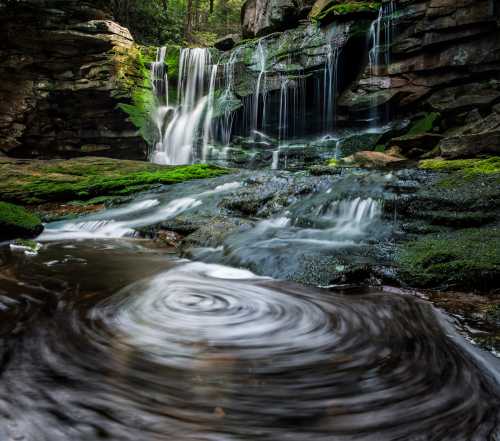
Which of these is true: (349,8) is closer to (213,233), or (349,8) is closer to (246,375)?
(213,233)

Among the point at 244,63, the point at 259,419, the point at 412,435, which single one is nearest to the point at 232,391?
the point at 259,419


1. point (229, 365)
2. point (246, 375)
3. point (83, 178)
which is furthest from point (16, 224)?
point (246, 375)

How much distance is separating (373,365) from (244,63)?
1763 cm

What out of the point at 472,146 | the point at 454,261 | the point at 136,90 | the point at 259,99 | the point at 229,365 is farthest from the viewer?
the point at 136,90

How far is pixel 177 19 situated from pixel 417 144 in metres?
23.1

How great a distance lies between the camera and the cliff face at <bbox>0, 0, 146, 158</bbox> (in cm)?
1600

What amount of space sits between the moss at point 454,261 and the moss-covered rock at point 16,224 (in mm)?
6323

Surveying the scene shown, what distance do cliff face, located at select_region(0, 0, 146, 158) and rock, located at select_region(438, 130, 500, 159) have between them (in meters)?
12.5

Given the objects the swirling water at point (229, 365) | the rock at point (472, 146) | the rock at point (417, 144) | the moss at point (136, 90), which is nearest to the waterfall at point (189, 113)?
the moss at point (136, 90)

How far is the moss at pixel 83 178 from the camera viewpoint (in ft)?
34.5

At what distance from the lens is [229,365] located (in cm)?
216

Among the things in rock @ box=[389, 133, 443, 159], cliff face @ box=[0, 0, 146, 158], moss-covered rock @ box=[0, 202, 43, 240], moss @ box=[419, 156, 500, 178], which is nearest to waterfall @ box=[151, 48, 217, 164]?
cliff face @ box=[0, 0, 146, 158]

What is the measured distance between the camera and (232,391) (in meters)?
1.83

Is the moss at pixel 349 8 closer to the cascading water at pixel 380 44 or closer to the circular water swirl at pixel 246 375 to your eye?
the cascading water at pixel 380 44
